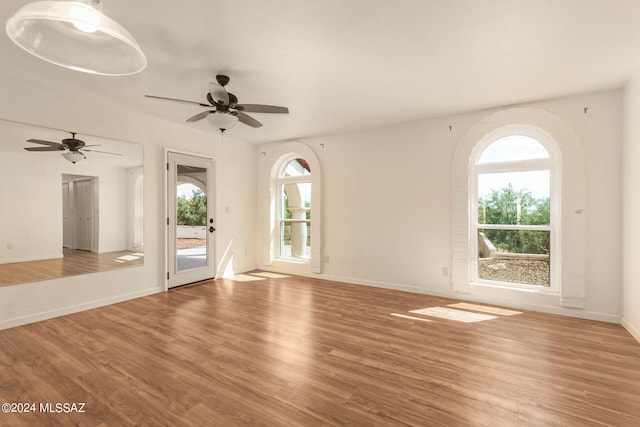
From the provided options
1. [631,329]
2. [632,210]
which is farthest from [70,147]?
[631,329]

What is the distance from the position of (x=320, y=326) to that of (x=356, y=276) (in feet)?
6.85

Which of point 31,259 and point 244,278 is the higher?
point 31,259

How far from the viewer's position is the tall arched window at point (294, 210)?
5.86 meters

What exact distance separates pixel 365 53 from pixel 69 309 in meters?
4.40

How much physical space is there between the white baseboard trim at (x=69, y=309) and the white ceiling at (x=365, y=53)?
2.43 meters

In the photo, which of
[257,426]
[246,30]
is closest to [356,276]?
[257,426]

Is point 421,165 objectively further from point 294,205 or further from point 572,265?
point 294,205

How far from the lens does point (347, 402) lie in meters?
1.86

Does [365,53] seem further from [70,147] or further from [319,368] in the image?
[70,147]

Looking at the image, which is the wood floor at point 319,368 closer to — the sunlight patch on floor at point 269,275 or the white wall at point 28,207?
the white wall at point 28,207

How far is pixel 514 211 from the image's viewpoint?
13.0 ft

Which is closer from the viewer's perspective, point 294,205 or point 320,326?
point 320,326

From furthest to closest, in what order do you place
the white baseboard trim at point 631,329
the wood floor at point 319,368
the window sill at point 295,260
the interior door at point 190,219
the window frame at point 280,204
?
the window frame at point 280,204 < the window sill at point 295,260 < the interior door at point 190,219 < the white baseboard trim at point 631,329 < the wood floor at point 319,368

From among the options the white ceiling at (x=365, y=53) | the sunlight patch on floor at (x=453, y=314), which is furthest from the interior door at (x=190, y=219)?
the sunlight patch on floor at (x=453, y=314)
